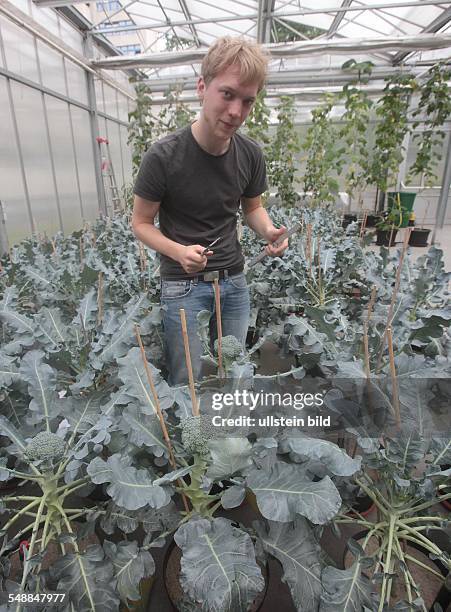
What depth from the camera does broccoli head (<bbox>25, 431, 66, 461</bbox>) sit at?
87 cm

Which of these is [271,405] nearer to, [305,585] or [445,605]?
[305,585]

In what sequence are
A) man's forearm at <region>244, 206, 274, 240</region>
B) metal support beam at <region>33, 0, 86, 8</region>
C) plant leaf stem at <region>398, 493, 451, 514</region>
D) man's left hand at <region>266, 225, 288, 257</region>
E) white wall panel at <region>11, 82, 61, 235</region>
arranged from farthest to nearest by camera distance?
metal support beam at <region>33, 0, 86, 8</region>, white wall panel at <region>11, 82, 61, 235</region>, man's forearm at <region>244, 206, 274, 240</region>, man's left hand at <region>266, 225, 288, 257</region>, plant leaf stem at <region>398, 493, 451, 514</region>

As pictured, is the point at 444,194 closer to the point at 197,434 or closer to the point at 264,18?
the point at 264,18

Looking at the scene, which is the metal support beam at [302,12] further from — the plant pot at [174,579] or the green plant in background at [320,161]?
the plant pot at [174,579]

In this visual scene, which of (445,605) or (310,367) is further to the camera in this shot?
(310,367)

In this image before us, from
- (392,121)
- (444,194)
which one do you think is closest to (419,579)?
(392,121)

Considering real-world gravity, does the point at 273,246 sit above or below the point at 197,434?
above

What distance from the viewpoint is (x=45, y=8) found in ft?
15.0

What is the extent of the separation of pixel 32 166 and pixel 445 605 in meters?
4.81

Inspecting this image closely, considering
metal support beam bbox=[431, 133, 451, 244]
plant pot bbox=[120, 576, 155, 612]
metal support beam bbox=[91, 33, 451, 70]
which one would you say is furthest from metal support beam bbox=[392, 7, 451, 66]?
plant pot bbox=[120, 576, 155, 612]

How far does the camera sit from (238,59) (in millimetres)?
1074

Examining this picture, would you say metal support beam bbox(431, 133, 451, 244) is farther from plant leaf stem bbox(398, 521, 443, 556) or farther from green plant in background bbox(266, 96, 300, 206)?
plant leaf stem bbox(398, 521, 443, 556)

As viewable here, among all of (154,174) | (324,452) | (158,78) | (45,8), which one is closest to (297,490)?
(324,452)

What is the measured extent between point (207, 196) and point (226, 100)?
0.32 m
